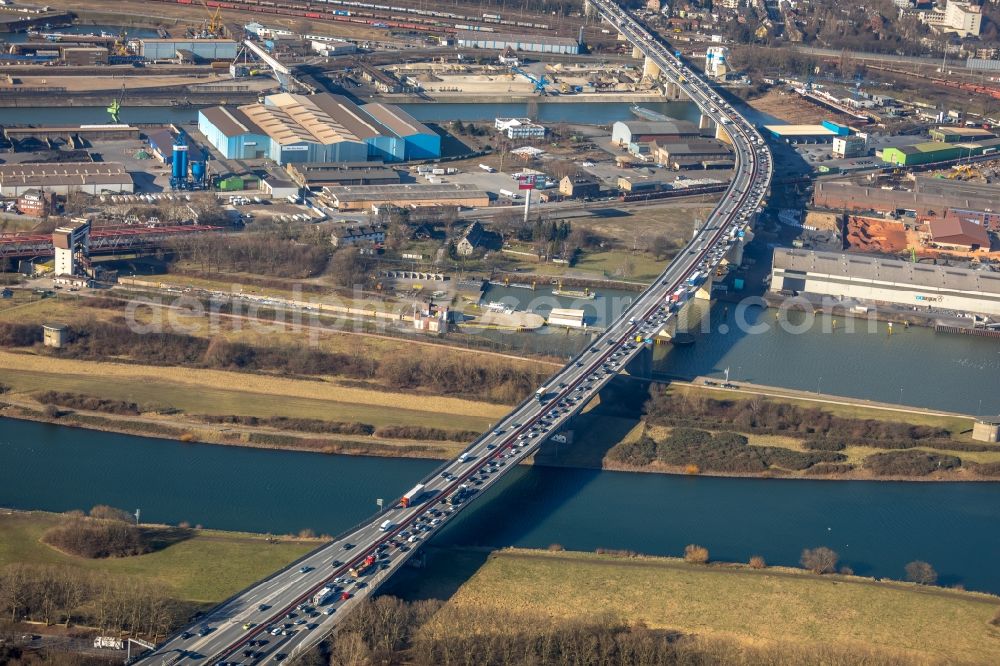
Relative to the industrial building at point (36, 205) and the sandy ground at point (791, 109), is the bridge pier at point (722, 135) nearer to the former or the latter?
the sandy ground at point (791, 109)

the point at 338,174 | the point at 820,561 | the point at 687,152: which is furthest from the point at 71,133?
the point at 820,561

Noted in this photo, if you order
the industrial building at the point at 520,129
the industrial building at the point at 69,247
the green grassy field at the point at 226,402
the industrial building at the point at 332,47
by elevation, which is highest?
the industrial building at the point at 332,47

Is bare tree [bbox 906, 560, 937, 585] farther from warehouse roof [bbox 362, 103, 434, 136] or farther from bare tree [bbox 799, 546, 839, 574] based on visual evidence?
warehouse roof [bbox 362, 103, 434, 136]

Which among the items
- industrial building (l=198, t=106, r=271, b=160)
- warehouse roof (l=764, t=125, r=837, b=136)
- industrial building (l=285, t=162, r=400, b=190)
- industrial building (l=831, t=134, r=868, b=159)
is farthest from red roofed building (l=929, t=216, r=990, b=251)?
industrial building (l=198, t=106, r=271, b=160)

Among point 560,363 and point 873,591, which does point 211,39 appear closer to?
point 560,363

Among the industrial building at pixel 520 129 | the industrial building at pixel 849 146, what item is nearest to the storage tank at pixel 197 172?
the industrial building at pixel 520 129

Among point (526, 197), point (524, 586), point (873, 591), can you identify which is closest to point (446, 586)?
point (524, 586)

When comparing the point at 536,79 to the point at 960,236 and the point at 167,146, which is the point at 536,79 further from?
the point at 960,236
